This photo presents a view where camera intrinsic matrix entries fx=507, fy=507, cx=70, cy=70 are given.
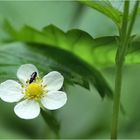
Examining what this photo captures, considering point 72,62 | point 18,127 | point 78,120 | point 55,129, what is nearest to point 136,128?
point 78,120

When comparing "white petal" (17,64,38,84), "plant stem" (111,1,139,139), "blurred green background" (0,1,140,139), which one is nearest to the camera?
"plant stem" (111,1,139,139)

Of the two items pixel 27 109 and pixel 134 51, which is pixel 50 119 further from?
pixel 134 51

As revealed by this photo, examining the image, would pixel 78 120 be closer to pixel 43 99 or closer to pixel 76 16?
pixel 76 16

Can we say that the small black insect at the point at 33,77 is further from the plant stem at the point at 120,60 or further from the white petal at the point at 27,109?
the plant stem at the point at 120,60

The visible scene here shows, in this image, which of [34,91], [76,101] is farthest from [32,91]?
[76,101]

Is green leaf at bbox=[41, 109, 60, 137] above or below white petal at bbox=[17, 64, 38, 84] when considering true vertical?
below

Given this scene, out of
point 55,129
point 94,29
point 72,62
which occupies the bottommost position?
point 55,129

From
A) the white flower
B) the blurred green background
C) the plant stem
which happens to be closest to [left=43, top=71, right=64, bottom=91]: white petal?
the white flower

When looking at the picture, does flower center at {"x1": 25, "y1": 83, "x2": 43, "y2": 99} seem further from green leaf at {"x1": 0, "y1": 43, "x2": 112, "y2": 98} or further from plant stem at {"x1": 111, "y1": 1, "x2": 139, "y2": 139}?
plant stem at {"x1": 111, "y1": 1, "x2": 139, "y2": 139}
